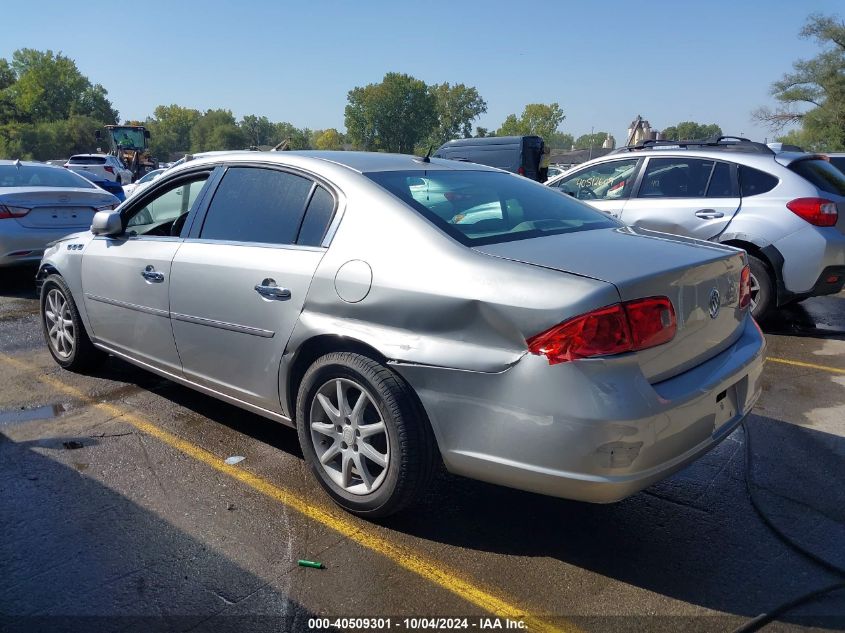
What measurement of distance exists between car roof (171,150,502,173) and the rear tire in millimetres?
3413

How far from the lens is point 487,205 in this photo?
338 centimetres

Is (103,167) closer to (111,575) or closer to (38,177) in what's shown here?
(38,177)

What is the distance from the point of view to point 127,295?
14.0 feet

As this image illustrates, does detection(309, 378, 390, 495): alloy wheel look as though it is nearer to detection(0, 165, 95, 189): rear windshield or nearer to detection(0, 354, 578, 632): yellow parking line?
detection(0, 354, 578, 632): yellow parking line

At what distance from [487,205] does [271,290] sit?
3.71ft

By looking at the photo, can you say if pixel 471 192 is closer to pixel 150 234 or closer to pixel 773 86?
pixel 150 234

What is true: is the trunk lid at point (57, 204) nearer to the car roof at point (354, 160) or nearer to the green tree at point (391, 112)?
the car roof at point (354, 160)

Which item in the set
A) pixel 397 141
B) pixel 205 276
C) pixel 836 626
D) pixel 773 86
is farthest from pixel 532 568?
pixel 397 141

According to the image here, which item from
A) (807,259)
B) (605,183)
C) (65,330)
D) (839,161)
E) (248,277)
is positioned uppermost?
(839,161)

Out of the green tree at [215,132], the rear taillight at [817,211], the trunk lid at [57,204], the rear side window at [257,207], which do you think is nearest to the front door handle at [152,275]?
the rear side window at [257,207]

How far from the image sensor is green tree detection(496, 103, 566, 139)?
123 meters

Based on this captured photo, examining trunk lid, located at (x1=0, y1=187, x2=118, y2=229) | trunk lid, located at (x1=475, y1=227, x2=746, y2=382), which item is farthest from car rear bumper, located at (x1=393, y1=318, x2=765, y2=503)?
trunk lid, located at (x1=0, y1=187, x2=118, y2=229)

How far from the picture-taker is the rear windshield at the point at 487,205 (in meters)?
3.07

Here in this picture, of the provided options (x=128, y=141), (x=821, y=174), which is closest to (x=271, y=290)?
(x=821, y=174)
